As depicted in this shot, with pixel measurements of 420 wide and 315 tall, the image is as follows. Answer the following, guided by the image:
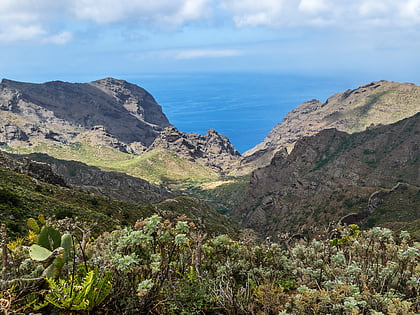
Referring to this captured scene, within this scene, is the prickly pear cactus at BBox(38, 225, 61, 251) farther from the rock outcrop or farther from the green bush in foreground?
the rock outcrop

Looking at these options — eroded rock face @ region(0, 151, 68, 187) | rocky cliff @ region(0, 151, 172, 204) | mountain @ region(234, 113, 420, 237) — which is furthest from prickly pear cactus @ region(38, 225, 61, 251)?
rocky cliff @ region(0, 151, 172, 204)

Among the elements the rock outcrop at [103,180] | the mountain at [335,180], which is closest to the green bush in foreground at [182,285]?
the mountain at [335,180]

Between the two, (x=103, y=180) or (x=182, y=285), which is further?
(x=103, y=180)

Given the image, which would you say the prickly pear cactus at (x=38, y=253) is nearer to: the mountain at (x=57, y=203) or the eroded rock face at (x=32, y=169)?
the mountain at (x=57, y=203)

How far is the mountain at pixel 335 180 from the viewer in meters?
69.4

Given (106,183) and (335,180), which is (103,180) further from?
(335,180)

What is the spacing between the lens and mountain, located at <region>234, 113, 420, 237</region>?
69375 millimetres

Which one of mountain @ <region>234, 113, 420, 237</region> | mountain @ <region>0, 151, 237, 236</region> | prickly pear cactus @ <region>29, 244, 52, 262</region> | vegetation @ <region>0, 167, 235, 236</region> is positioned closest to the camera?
prickly pear cactus @ <region>29, 244, 52, 262</region>

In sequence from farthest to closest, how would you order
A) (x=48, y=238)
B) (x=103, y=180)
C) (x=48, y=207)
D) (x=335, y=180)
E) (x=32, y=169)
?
(x=103, y=180)
(x=335, y=180)
(x=32, y=169)
(x=48, y=207)
(x=48, y=238)

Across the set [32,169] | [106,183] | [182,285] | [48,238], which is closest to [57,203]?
[32,169]

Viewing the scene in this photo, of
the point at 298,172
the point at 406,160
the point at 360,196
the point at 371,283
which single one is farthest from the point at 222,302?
the point at 298,172

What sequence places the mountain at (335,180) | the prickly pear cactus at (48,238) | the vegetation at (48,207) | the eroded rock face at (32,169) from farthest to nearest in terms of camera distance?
the mountain at (335,180) → the eroded rock face at (32,169) → the vegetation at (48,207) → the prickly pear cactus at (48,238)

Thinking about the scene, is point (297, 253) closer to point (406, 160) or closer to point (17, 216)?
point (17, 216)

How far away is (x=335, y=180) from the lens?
91.8 m
